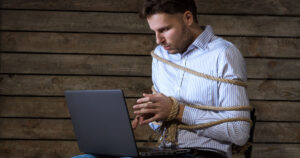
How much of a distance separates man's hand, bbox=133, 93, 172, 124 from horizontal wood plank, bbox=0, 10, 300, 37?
1.11m

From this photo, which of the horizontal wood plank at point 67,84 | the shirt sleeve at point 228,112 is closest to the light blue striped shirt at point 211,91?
the shirt sleeve at point 228,112

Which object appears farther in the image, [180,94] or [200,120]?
[180,94]

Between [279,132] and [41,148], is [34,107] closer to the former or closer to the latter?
[41,148]

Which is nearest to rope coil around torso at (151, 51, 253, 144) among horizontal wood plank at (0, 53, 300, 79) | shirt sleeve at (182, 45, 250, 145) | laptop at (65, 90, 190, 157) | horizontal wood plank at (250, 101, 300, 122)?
shirt sleeve at (182, 45, 250, 145)

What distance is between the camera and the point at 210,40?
1.47m

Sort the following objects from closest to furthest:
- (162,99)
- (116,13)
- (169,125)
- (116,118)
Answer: (116,118) < (162,99) < (169,125) < (116,13)

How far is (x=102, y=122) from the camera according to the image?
→ 3.89ft

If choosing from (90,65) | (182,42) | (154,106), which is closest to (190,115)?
(154,106)

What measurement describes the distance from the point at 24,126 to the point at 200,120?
1387 millimetres

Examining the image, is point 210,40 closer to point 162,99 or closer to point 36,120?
point 162,99

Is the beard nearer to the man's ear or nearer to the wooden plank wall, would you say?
the man's ear

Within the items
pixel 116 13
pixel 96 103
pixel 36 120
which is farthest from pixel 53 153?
pixel 96 103

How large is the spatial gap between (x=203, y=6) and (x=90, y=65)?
774mm

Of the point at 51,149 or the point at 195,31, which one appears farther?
the point at 51,149
